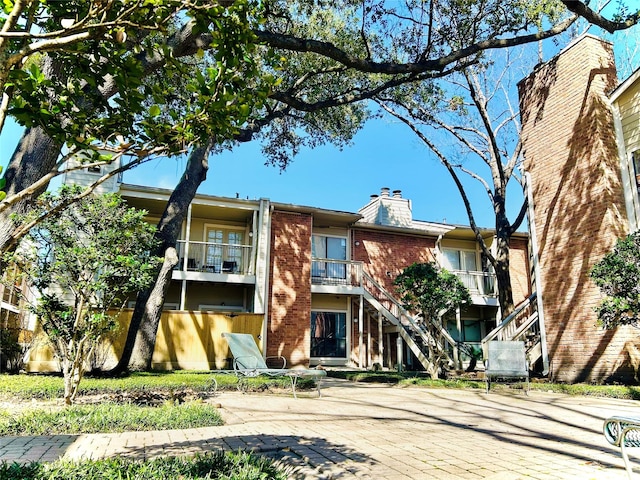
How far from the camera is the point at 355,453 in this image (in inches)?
148

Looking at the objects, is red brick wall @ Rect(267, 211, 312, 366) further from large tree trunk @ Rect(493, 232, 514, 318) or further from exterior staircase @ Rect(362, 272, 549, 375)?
large tree trunk @ Rect(493, 232, 514, 318)

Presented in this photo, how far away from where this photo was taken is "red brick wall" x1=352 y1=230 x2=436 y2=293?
18.7m

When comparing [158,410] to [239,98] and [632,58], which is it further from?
[632,58]

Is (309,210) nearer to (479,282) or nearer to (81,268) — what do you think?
(479,282)

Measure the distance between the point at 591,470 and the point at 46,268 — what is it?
7.45 m

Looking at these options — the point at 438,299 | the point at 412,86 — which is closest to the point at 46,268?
the point at 438,299

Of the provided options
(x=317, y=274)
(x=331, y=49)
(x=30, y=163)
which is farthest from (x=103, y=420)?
(x=317, y=274)

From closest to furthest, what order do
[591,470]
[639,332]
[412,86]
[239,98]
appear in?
[239,98] → [591,470] → [639,332] → [412,86]

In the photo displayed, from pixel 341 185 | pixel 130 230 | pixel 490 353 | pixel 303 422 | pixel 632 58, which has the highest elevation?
pixel 341 185

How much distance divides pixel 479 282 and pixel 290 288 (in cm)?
855

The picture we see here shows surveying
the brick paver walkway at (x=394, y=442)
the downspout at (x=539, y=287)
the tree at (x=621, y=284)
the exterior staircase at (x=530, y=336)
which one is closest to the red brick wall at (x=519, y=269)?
the exterior staircase at (x=530, y=336)

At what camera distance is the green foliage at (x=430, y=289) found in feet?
40.9

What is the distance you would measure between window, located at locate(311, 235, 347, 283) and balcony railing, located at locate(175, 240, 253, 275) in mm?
2696

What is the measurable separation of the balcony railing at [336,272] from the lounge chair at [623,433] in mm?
14694
